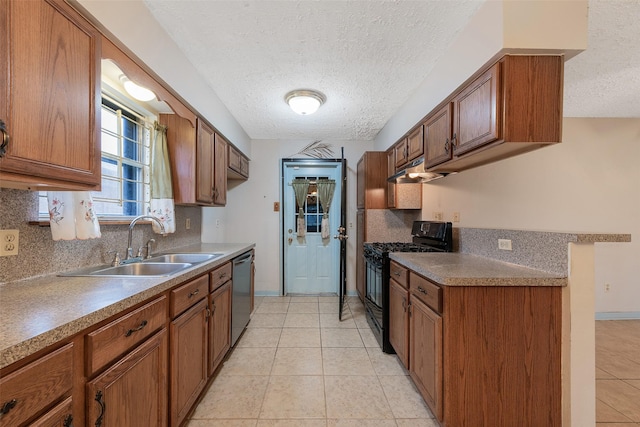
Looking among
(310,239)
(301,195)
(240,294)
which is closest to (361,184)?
(301,195)

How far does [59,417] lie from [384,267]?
211 centimetres

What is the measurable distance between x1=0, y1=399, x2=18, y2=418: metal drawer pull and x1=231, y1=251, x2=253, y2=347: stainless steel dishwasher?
1661mm

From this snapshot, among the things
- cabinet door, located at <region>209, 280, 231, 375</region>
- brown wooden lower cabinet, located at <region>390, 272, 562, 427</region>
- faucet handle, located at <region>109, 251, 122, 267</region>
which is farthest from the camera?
cabinet door, located at <region>209, 280, 231, 375</region>

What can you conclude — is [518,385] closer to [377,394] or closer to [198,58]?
[377,394]

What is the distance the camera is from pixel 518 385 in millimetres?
1357

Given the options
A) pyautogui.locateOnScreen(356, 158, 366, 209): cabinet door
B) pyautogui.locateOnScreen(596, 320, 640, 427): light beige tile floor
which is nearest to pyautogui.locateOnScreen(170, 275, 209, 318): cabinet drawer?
pyautogui.locateOnScreen(356, 158, 366, 209): cabinet door

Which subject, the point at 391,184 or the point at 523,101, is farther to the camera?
the point at 391,184

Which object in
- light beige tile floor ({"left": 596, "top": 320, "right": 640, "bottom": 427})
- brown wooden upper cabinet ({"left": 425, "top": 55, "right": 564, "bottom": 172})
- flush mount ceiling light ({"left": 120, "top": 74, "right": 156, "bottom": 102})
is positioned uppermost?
flush mount ceiling light ({"left": 120, "top": 74, "right": 156, "bottom": 102})

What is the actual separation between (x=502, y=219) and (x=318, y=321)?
2200mm

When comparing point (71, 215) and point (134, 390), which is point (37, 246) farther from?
point (134, 390)

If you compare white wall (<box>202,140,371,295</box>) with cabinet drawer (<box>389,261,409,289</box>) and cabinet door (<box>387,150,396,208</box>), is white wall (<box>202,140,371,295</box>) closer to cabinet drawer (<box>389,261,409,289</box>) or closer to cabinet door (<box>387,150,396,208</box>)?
cabinet door (<box>387,150,396,208</box>)

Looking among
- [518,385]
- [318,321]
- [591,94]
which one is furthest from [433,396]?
[591,94]

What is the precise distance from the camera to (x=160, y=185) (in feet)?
6.97

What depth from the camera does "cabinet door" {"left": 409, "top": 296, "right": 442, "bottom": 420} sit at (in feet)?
4.71
